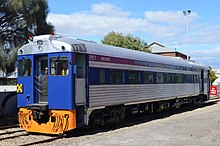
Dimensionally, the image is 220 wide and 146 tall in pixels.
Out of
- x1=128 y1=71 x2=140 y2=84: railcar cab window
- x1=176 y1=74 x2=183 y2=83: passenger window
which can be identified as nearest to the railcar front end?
x1=128 y1=71 x2=140 y2=84: railcar cab window

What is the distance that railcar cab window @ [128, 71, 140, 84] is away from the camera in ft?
50.2

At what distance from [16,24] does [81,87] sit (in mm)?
10665

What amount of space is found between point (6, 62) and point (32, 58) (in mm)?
8726

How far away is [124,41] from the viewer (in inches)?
2032

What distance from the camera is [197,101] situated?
2703cm

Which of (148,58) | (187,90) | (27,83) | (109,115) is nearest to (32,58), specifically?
(27,83)

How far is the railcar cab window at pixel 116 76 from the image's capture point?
1387 centimetres

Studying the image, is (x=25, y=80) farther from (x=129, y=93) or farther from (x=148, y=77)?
(x=148, y=77)

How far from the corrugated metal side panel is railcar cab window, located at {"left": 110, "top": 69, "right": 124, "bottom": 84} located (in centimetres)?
19

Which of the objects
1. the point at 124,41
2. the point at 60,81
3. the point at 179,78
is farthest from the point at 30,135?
the point at 124,41

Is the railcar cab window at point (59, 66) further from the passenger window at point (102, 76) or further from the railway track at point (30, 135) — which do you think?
the railway track at point (30, 135)

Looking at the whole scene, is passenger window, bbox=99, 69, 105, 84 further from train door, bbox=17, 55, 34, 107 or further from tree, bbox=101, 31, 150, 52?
tree, bbox=101, 31, 150, 52

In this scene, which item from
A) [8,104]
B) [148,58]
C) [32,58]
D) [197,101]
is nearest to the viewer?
[32,58]

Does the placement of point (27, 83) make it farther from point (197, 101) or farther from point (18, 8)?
point (197, 101)
